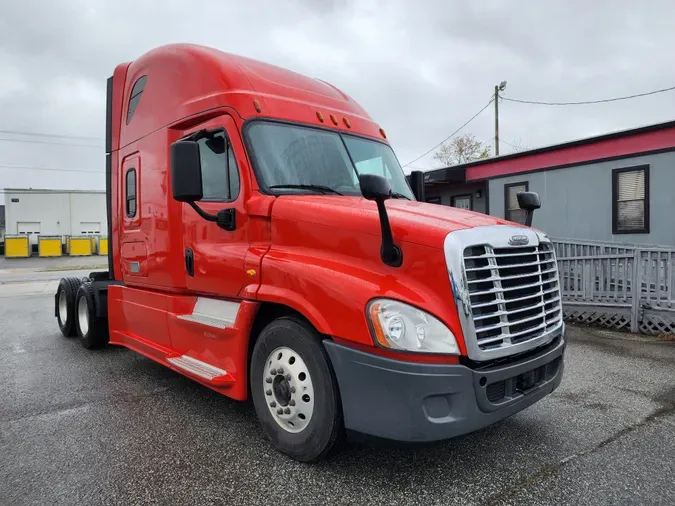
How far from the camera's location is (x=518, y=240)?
3.07m

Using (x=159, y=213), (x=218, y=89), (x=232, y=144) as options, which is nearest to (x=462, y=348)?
(x=232, y=144)

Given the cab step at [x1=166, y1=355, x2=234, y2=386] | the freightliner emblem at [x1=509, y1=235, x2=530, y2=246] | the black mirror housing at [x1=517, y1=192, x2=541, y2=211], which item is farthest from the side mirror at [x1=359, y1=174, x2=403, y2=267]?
the black mirror housing at [x1=517, y1=192, x2=541, y2=211]

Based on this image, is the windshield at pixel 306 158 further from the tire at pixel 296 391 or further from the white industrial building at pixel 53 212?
the white industrial building at pixel 53 212

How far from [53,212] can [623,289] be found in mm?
46945

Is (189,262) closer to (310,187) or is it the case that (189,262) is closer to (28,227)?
(310,187)

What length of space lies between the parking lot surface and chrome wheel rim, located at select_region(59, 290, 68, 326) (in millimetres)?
2339

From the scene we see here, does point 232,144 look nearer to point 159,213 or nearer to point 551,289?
point 159,213

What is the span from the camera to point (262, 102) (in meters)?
3.86

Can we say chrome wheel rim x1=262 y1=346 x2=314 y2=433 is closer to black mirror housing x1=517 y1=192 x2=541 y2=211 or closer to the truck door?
the truck door

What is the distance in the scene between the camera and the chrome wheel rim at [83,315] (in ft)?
21.0

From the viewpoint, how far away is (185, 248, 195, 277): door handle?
13.3ft

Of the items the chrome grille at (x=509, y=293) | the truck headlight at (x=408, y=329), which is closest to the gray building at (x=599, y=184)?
the chrome grille at (x=509, y=293)

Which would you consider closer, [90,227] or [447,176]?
[447,176]

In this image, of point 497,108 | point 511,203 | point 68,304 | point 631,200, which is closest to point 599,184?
point 631,200
